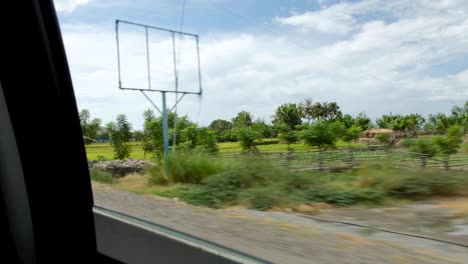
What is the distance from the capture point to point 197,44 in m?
3.49

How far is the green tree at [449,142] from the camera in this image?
2984mm

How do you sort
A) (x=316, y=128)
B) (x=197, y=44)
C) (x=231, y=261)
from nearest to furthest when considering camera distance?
(x=231, y=261)
(x=197, y=44)
(x=316, y=128)

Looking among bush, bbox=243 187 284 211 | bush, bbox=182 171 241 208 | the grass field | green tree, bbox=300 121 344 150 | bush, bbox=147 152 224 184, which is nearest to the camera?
green tree, bbox=300 121 344 150

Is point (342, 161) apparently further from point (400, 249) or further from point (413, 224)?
point (400, 249)

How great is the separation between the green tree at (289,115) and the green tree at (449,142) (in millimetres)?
957

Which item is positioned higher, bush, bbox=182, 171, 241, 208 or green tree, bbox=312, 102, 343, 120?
green tree, bbox=312, 102, 343, 120

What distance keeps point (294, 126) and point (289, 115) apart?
158mm

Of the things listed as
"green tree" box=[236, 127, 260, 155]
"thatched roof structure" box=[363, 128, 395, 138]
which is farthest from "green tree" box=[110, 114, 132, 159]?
"thatched roof structure" box=[363, 128, 395, 138]

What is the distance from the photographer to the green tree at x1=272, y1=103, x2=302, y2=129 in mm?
3496

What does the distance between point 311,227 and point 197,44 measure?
153 centimetres

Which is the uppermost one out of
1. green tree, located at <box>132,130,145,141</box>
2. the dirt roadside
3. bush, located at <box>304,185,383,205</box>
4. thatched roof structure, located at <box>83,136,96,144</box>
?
green tree, located at <box>132,130,145,141</box>

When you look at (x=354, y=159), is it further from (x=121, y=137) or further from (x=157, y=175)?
(x=157, y=175)

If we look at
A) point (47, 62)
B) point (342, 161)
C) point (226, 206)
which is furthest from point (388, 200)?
point (47, 62)

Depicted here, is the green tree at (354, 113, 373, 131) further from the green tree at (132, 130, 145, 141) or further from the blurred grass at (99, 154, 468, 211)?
the green tree at (132, 130, 145, 141)
